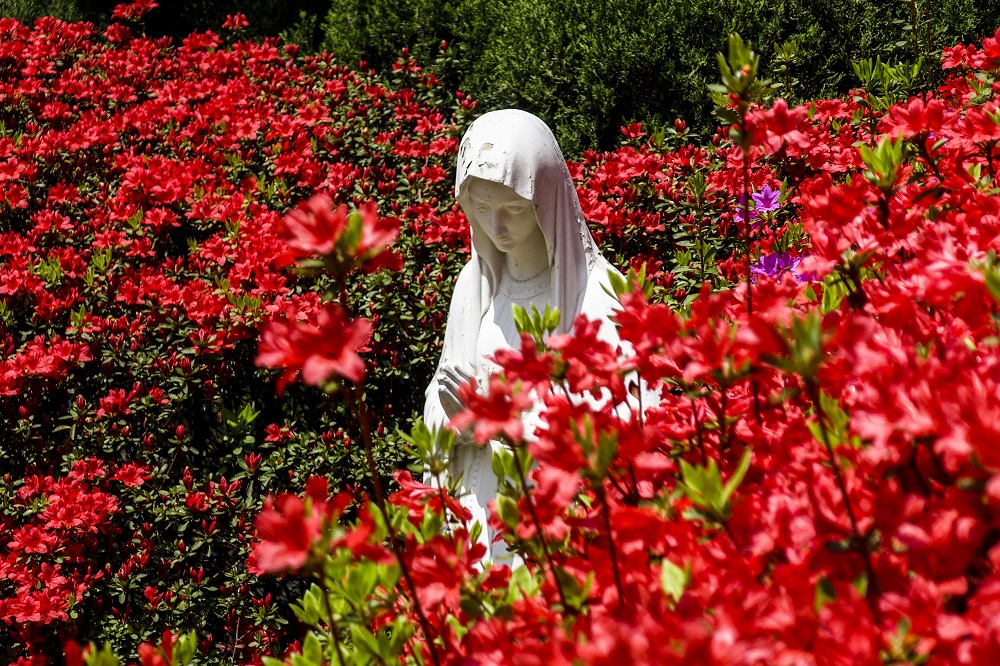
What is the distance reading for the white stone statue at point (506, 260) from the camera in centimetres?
221

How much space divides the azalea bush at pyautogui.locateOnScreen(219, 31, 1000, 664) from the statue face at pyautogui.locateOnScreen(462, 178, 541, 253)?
0.78 metres

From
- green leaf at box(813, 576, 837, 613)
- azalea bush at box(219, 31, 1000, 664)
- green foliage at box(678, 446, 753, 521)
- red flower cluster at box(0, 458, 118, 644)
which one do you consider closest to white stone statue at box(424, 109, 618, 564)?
azalea bush at box(219, 31, 1000, 664)

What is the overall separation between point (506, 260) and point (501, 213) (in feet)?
0.84

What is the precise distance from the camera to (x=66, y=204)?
449cm

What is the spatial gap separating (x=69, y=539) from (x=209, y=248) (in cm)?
129

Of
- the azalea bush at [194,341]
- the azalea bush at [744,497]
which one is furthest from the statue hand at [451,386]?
the azalea bush at [744,497]

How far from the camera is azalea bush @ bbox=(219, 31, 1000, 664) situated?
83 cm

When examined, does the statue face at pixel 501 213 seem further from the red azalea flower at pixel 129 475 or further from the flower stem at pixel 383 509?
the red azalea flower at pixel 129 475

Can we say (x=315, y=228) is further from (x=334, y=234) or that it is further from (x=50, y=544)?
(x=50, y=544)

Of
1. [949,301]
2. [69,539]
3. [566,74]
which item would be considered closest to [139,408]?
[69,539]

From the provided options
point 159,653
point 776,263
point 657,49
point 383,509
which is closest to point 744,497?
point 383,509

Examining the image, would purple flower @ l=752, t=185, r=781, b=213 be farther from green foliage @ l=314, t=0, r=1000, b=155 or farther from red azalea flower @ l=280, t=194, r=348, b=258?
red azalea flower @ l=280, t=194, r=348, b=258

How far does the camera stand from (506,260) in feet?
8.30

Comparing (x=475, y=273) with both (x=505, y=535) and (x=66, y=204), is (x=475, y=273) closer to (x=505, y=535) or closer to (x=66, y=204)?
(x=505, y=535)
